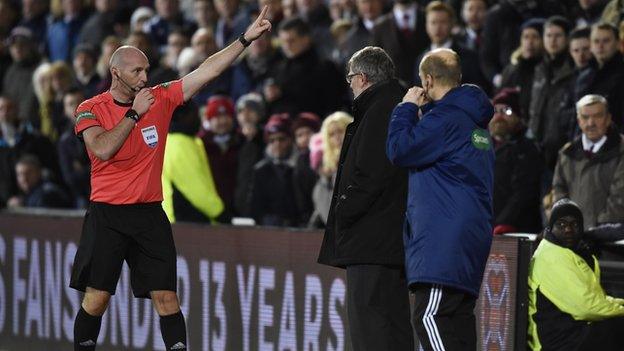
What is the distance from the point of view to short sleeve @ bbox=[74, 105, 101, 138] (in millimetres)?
8359

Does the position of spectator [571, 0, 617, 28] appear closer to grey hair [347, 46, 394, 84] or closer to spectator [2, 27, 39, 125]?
grey hair [347, 46, 394, 84]

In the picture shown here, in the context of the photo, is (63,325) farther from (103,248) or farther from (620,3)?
(620,3)

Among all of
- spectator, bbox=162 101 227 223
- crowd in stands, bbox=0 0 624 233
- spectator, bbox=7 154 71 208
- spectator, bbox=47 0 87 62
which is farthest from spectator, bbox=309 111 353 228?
spectator, bbox=47 0 87 62

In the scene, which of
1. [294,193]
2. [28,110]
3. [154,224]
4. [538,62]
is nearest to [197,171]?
[294,193]

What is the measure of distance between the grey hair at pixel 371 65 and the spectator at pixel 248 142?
5.02 metres

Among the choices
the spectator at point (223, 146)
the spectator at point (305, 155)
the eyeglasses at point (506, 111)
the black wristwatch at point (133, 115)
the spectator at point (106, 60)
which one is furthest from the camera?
the spectator at point (106, 60)

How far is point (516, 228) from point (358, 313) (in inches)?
131

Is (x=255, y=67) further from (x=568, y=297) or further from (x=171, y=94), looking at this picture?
(x=568, y=297)

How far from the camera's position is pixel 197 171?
1093 cm

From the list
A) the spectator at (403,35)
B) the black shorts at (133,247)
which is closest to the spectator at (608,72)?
the spectator at (403,35)

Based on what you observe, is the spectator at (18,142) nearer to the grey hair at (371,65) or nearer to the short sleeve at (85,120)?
the short sleeve at (85,120)

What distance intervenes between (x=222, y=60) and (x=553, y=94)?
4004mm

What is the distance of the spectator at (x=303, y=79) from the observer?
45.0 ft

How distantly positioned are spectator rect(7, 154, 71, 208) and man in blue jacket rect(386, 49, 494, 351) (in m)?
7.21
